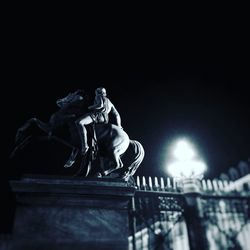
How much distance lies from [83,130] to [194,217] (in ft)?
14.2

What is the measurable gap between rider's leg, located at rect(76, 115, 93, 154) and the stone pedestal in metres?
0.69

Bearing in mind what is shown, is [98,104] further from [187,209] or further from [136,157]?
[187,209]

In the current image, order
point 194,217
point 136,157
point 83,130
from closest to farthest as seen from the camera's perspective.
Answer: point 83,130
point 136,157
point 194,217

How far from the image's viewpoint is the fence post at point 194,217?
727 centimetres

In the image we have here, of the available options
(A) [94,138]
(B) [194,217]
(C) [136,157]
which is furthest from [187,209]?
(A) [94,138]

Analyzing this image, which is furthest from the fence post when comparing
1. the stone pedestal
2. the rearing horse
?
the stone pedestal

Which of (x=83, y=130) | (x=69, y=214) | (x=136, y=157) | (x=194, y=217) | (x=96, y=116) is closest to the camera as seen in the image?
(x=69, y=214)

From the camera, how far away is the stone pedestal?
12.8 feet

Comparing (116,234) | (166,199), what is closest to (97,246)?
(116,234)

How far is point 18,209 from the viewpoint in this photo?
13.3ft

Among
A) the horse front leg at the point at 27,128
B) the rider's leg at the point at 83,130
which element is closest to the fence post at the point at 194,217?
the rider's leg at the point at 83,130

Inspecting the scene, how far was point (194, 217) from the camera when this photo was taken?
24.8 ft

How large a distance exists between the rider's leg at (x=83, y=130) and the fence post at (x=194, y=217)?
397 centimetres

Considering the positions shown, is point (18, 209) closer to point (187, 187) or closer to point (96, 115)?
point (96, 115)
